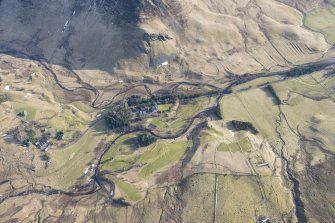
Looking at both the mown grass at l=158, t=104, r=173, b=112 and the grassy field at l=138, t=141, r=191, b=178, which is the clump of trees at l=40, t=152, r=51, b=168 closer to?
the grassy field at l=138, t=141, r=191, b=178

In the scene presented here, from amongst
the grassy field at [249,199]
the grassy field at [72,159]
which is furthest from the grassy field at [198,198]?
the grassy field at [72,159]

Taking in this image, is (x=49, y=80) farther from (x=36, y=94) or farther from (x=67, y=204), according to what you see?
(x=67, y=204)

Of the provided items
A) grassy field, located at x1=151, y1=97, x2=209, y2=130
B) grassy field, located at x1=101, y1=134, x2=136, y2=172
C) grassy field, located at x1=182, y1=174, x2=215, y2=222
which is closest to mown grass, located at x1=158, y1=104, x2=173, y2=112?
grassy field, located at x1=151, y1=97, x2=209, y2=130

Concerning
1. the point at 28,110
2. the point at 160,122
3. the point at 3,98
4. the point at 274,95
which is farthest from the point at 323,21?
the point at 3,98

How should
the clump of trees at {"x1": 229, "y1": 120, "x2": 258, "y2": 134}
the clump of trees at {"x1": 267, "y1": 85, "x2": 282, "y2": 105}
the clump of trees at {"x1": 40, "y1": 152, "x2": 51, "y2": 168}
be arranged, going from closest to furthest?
the clump of trees at {"x1": 40, "y1": 152, "x2": 51, "y2": 168} → the clump of trees at {"x1": 229, "y1": 120, "x2": 258, "y2": 134} → the clump of trees at {"x1": 267, "y1": 85, "x2": 282, "y2": 105}

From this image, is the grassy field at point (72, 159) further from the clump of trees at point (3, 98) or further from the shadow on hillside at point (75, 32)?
the shadow on hillside at point (75, 32)

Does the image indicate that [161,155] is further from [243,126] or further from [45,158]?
[45,158]

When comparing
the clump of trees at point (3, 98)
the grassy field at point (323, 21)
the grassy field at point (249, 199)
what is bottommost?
the clump of trees at point (3, 98)
